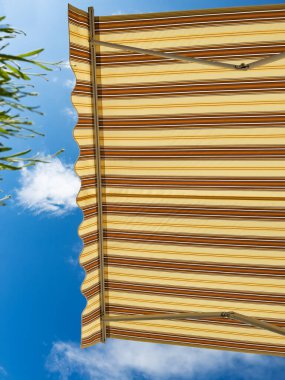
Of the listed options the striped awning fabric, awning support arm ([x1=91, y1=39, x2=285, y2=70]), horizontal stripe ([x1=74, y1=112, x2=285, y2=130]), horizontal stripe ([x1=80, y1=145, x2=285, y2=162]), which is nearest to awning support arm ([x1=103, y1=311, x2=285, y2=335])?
the striped awning fabric

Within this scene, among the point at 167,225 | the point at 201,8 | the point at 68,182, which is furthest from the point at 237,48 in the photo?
the point at 68,182

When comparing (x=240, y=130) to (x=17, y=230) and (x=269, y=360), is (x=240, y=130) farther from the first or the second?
(x=17, y=230)

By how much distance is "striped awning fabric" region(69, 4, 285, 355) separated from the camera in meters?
4.27

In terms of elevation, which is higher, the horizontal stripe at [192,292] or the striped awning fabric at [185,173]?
the striped awning fabric at [185,173]

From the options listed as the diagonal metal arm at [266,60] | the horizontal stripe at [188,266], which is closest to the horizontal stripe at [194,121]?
the diagonal metal arm at [266,60]

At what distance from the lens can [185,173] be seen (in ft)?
15.1

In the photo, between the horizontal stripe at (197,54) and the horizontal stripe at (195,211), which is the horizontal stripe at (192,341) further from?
the horizontal stripe at (197,54)

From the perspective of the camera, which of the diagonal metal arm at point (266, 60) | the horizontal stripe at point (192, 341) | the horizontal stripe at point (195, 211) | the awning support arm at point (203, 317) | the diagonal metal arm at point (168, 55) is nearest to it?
the diagonal metal arm at point (266, 60)

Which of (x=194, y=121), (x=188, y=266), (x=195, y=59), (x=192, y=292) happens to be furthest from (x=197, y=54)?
(x=192, y=292)

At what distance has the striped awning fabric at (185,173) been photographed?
427cm

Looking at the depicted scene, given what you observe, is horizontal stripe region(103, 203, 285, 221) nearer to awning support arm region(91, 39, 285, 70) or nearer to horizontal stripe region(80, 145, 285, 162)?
horizontal stripe region(80, 145, 285, 162)

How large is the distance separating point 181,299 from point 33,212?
20.9ft

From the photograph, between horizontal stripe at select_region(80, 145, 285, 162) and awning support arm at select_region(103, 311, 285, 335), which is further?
awning support arm at select_region(103, 311, 285, 335)

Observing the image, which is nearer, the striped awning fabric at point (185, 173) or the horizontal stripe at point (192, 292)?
the striped awning fabric at point (185, 173)
